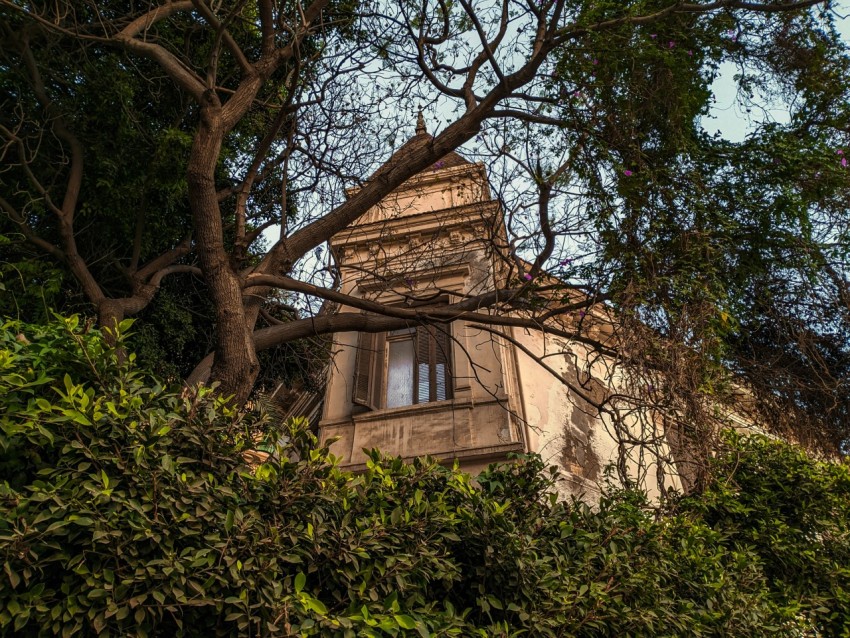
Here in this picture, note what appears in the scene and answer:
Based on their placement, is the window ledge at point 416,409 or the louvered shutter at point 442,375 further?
the louvered shutter at point 442,375

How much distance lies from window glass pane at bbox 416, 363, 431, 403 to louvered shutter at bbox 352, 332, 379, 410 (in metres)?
0.69

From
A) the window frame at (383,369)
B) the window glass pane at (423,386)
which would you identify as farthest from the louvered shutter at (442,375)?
the window glass pane at (423,386)

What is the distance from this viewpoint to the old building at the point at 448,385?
376 inches

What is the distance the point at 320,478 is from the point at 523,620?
1456mm

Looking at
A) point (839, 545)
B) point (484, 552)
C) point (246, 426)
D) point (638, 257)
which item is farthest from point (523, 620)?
point (839, 545)

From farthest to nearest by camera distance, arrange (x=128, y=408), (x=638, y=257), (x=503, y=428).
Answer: (x=503, y=428) → (x=638, y=257) → (x=128, y=408)

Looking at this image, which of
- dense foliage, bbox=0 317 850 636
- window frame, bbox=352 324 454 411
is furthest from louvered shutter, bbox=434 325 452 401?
dense foliage, bbox=0 317 850 636

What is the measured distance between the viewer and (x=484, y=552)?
4.24m

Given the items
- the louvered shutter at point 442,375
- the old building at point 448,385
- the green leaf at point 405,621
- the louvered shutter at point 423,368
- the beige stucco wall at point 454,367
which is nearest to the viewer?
the green leaf at point 405,621

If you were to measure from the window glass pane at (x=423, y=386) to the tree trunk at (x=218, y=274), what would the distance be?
4.48 meters

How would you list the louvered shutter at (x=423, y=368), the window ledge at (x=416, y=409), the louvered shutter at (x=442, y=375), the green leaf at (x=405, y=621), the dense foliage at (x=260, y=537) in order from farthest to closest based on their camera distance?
1. the louvered shutter at (x=423, y=368)
2. the louvered shutter at (x=442, y=375)
3. the window ledge at (x=416, y=409)
4. the green leaf at (x=405, y=621)
5. the dense foliage at (x=260, y=537)

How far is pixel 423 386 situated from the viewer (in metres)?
10.4

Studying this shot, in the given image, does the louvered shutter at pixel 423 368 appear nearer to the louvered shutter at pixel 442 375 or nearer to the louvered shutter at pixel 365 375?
the louvered shutter at pixel 442 375

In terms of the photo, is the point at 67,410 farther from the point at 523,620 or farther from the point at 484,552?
the point at 523,620
